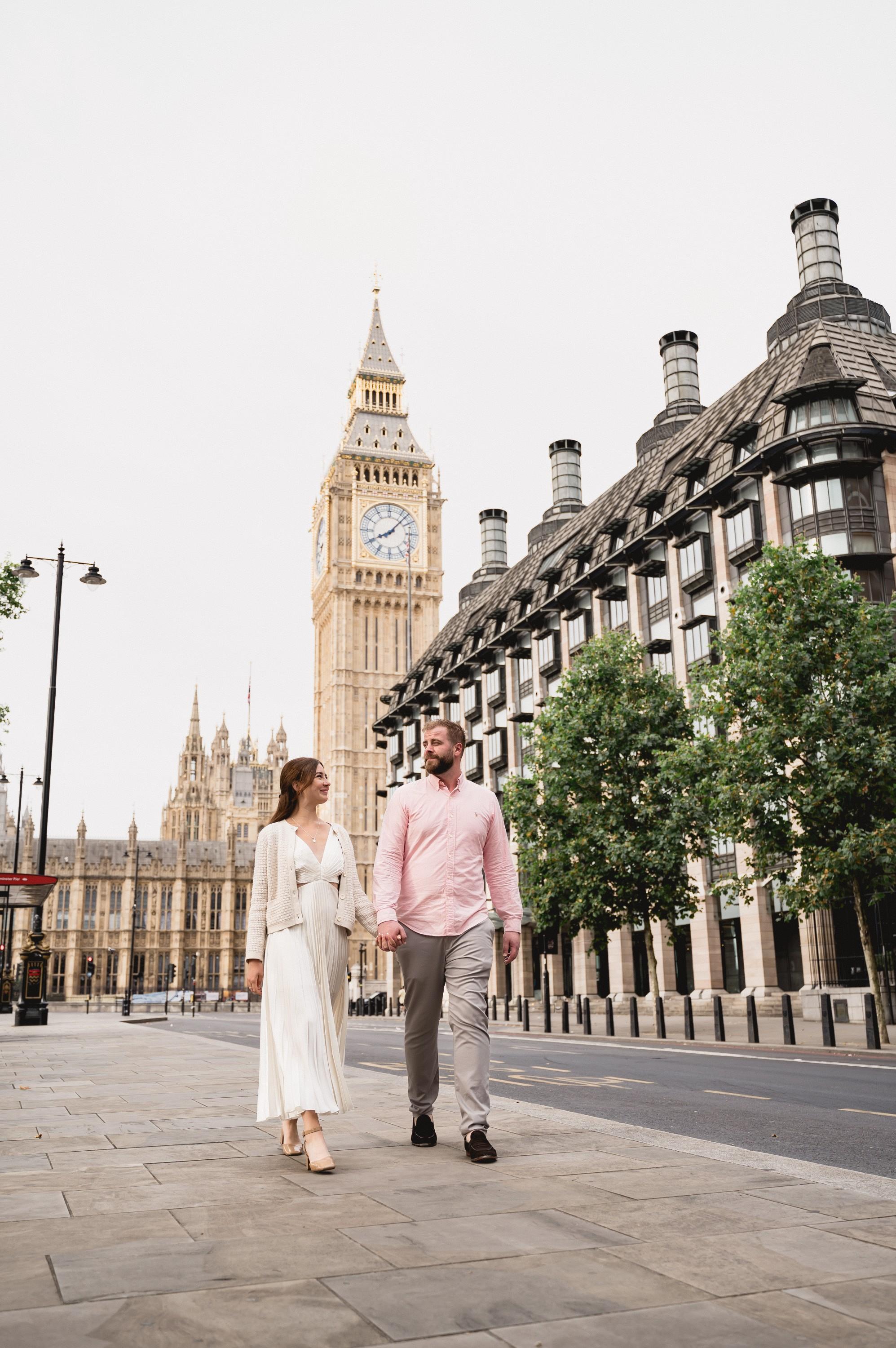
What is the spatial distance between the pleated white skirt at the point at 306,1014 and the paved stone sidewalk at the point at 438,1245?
336mm

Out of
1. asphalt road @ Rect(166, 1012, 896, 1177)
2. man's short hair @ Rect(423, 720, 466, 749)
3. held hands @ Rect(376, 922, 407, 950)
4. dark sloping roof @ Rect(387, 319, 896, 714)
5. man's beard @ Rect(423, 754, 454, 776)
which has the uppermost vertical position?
dark sloping roof @ Rect(387, 319, 896, 714)

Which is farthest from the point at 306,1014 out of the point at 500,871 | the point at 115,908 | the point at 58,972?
the point at 58,972

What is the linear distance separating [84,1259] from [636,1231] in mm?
1872

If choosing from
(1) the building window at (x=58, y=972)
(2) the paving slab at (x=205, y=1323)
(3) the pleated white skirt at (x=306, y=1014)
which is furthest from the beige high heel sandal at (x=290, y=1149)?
(1) the building window at (x=58, y=972)

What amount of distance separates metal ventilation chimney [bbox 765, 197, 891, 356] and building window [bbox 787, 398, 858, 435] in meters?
8.93

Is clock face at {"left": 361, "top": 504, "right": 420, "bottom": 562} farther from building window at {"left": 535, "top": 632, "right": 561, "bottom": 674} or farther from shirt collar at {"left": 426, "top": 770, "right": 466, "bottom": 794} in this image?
shirt collar at {"left": 426, "top": 770, "right": 466, "bottom": 794}

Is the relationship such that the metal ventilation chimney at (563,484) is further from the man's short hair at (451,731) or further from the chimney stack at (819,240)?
the man's short hair at (451,731)

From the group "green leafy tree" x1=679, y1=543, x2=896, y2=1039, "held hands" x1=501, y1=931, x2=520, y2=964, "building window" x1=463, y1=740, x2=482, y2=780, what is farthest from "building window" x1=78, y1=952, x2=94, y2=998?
"held hands" x1=501, y1=931, x2=520, y2=964

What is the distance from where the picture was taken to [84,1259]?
11.9 ft

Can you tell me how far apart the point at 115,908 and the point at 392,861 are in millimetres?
116846

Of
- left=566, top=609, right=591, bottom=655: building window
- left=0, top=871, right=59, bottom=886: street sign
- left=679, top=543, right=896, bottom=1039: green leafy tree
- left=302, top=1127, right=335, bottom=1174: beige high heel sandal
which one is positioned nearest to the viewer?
left=302, top=1127, right=335, bottom=1174: beige high heel sandal

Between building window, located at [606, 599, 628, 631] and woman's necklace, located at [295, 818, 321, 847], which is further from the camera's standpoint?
building window, located at [606, 599, 628, 631]

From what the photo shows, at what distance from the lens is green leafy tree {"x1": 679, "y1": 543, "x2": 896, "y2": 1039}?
22516 millimetres

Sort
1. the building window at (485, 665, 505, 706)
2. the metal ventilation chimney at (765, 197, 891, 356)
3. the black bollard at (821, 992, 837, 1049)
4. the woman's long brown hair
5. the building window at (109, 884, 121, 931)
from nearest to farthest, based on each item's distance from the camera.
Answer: the woman's long brown hair
the black bollard at (821, 992, 837, 1049)
the metal ventilation chimney at (765, 197, 891, 356)
the building window at (485, 665, 505, 706)
the building window at (109, 884, 121, 931)
